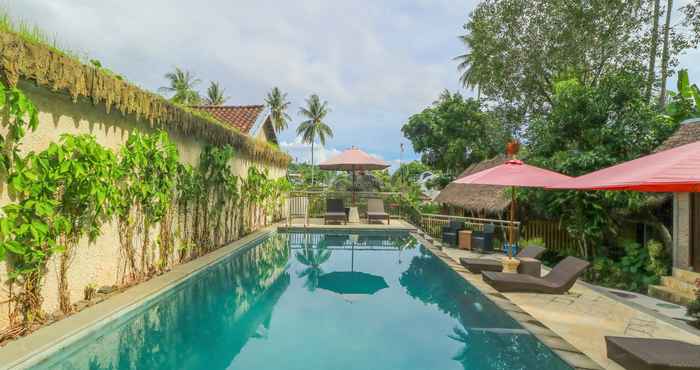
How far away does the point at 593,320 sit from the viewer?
5.05 metres

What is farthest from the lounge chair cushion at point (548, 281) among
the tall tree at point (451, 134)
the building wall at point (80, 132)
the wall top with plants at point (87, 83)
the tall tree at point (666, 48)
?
the tall tree at point (451, 134)

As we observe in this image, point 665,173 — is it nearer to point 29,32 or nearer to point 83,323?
point 83,323

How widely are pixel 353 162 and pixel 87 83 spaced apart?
38.7ft

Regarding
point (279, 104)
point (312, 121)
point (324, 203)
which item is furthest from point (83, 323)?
point (279, 104)

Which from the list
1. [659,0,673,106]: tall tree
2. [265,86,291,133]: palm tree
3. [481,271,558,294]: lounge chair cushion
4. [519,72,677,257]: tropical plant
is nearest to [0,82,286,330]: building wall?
[481,271,558,294]: lounge chair cushion

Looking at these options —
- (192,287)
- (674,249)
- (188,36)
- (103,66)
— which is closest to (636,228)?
(674,249)

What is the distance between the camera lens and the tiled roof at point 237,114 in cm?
1730

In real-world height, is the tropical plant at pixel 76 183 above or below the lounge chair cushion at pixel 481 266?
above

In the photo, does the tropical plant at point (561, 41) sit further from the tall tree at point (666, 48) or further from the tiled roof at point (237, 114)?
the tiled roof at point (237, 114)

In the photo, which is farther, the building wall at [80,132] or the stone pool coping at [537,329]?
the building wall at [80,132]

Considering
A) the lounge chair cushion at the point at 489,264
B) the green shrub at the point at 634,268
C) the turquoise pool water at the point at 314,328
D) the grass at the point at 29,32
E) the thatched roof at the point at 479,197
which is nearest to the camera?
the grass at the point at 29,32

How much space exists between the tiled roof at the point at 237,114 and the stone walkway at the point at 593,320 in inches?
555

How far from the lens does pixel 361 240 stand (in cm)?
1366

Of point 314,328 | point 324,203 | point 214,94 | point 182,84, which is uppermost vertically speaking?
point 182,84
